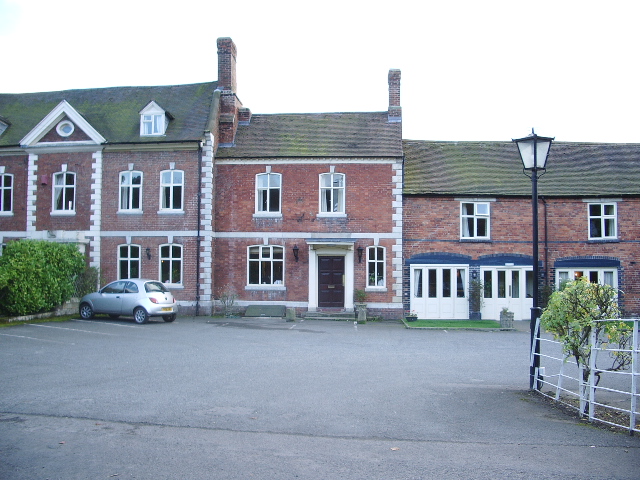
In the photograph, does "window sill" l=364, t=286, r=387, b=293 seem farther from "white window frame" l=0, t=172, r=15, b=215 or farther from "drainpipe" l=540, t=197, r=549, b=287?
"white window frame" l=0, t=172, r=15, b=215

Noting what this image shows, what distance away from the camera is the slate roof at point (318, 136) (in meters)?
25.1

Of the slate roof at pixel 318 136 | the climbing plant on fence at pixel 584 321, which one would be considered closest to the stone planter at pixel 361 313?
the slate roof at pixel 318 136

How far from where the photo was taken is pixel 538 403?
30.1 ft

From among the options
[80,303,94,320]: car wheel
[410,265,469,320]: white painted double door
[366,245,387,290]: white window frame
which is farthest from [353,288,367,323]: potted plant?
[80,303,94,320]: car wheel

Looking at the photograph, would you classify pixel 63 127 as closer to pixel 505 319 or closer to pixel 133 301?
pixel 133 301

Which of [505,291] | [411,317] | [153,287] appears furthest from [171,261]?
[505,291]

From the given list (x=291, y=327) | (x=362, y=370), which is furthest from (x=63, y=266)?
(x=362, y=370)

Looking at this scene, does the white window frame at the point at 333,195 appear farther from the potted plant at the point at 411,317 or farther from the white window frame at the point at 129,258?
the white window frame at the point at 129,258

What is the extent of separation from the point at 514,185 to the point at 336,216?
7951 millimetres

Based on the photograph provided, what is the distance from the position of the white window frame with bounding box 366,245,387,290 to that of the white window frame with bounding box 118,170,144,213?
10246 millimetres

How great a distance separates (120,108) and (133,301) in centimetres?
1077

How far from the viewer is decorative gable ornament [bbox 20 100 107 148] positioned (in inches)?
993

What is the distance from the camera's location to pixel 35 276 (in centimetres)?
2155

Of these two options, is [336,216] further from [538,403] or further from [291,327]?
[538,403]
